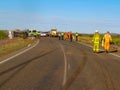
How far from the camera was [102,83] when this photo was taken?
12.1 m

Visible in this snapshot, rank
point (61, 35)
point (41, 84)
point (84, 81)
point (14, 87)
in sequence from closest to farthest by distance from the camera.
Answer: point (14, 87), point (41, 84), point (84, 81), point (61, 35)

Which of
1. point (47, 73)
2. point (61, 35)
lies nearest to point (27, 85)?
point (47, 73)

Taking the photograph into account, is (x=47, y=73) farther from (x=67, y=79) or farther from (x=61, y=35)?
(x=61, y=35)

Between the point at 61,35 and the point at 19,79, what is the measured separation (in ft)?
203

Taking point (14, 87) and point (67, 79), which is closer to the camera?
point (14, 87)

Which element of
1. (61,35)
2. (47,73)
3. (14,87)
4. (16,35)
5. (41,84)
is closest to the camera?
(14,87)

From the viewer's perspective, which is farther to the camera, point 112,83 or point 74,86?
point 112,83

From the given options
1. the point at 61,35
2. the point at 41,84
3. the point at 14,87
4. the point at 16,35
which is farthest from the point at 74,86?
the point at 16,35

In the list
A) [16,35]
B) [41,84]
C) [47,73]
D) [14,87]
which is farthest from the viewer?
[16,35]

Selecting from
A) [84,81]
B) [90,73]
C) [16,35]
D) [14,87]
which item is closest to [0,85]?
[14,87]

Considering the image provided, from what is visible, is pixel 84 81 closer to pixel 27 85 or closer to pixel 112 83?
pixel 112 83

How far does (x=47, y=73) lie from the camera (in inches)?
578

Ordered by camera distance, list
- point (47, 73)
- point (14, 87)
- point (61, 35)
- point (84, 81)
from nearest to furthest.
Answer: point (14, 87) < point (84, 81) < point (47, 73) < point (61, 35)

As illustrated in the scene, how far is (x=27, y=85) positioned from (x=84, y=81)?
7.43ft
